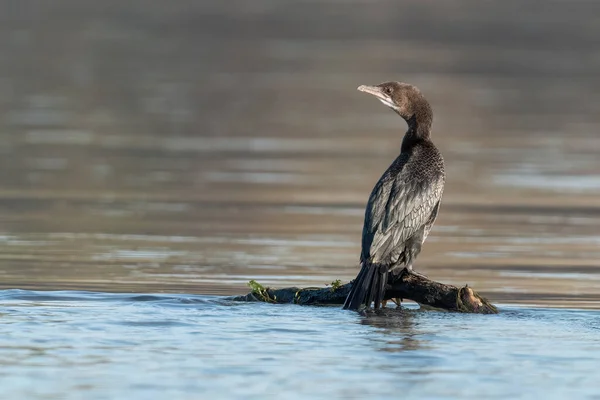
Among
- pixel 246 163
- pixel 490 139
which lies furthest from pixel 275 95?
pixel 246 163

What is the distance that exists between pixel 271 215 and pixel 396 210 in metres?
4.97

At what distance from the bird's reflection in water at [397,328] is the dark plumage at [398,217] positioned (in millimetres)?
159

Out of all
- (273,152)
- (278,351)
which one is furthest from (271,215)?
(278,351)

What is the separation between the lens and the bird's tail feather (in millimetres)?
10961

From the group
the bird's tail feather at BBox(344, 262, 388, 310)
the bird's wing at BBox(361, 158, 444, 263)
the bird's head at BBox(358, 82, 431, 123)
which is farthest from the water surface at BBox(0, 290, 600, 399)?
the bird's head at BBox(358, 82, 431, 123)

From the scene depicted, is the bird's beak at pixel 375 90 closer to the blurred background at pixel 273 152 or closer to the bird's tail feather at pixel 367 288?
the bird's tail feather at pixel 367 288

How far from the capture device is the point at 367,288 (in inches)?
433

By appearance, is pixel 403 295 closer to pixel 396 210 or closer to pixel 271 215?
pixel 396 210

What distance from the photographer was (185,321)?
10383 mm

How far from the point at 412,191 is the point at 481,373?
8.92ft

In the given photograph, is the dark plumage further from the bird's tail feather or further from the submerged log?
the submerged log

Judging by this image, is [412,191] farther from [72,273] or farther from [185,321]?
[72,273]

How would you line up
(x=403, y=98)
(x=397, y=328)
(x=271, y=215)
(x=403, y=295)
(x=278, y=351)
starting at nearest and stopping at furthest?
(x=278, y=351), (x=397, y=328), (x=403, y=295), (x=403, y=98), (x=271, y=215)

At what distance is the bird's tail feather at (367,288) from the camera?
11.0 m
